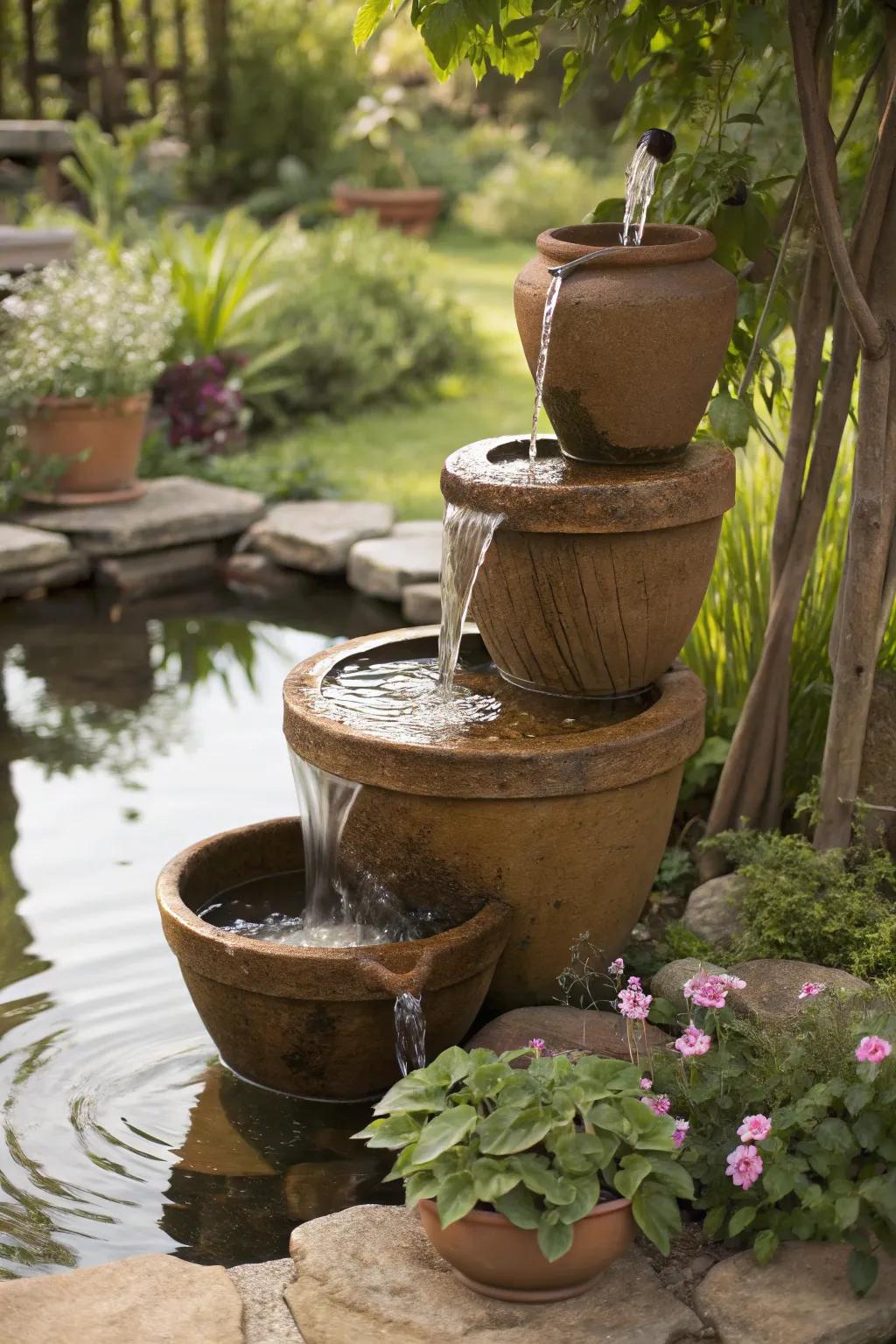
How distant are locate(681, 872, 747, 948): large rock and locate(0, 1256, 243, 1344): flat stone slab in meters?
1.52

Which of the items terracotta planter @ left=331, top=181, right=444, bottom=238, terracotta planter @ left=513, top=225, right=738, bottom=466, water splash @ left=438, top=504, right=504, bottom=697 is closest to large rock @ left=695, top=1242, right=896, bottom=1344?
water splash @ left=438, top=504, right=504, bottom=697

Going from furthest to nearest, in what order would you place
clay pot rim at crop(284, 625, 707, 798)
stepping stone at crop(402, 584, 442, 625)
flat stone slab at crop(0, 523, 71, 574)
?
flat stone slab at crop(0, 523, 71, 574) < stepping stone at crop(402, 584, 442, 625) < clay pot rim at crop(284, 625, 707, 798)

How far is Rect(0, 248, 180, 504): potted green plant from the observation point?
6797 mm

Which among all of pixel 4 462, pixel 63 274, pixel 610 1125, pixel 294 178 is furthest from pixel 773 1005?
pixel 294 178

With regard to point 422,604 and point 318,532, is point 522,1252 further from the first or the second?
point 318,532

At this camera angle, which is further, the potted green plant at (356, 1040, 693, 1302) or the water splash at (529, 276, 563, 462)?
the water splash at (529, 276, 563, 462)

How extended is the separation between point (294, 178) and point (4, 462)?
8452mm

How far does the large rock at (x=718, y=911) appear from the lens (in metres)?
3.62

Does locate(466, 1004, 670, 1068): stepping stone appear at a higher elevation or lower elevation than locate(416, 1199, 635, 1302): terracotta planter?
lower

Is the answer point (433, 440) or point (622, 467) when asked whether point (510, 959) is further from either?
point (433, 440)

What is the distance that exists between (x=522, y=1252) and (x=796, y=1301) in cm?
42

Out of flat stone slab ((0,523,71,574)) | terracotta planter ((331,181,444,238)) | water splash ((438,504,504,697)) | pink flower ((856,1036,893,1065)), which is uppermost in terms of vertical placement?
terracotta planter ((331,181,444,238))

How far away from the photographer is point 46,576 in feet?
21.6

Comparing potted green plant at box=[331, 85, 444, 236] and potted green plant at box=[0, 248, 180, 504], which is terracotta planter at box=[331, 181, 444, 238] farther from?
potted green plant at box=[0, 248, 180, 504]
